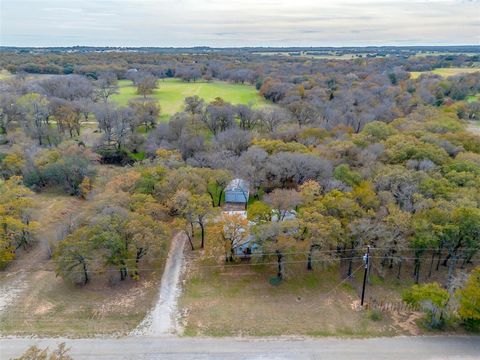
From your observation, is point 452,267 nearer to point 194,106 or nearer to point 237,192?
point 237,192

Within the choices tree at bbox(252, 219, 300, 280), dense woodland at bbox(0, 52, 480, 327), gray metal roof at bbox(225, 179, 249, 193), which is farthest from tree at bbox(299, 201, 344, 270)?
gray metal roof at bbox(225, 179, 249, 193)

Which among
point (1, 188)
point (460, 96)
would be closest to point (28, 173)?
point (1, 188)

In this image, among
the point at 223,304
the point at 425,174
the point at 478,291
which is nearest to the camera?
the point at 478,291

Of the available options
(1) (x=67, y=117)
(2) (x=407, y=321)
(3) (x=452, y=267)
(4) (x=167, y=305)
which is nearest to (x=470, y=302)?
(2) (x=407, y=321)

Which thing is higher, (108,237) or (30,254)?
(108,237)

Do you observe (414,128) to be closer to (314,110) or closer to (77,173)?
(314,110)

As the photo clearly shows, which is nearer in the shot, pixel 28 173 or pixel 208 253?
pixel 208 253

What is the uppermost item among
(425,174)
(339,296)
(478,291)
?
(425,174)
